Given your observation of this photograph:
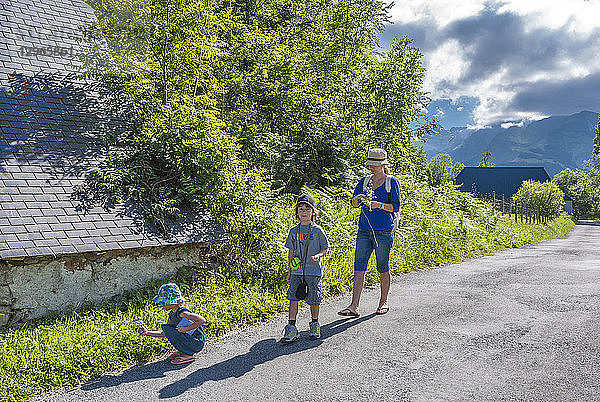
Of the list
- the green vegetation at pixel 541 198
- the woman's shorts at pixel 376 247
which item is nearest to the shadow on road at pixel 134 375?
the woman's shorts at pixel 376 247

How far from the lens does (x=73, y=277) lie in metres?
6.66

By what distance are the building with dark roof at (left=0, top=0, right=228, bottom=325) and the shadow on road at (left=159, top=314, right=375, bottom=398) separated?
96.7 inches

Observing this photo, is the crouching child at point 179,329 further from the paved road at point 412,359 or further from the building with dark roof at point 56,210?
the building with dark roof at point 56,210

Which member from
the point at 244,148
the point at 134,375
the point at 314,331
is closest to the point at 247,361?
the point at 314,331

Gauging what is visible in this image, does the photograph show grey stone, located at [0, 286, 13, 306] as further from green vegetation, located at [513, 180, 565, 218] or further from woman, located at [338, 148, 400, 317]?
green vegetation, located at [513, 180, 565, 218]

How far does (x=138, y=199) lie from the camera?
8.00 m

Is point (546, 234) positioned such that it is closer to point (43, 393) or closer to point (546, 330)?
point (546, 330)

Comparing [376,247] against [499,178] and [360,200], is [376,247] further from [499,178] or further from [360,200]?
[499,178]

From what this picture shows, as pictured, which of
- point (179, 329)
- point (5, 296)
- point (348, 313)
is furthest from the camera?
point (348, 313)

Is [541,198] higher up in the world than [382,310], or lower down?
higher up

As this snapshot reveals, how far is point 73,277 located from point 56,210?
998 millimetres

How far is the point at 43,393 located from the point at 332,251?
234 inches

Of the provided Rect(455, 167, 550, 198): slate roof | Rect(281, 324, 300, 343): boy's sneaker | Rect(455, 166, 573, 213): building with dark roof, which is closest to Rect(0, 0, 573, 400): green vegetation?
Rect(281, 324, 300, 343): boy's sneaker

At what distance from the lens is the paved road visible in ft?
Answer: 14.8
